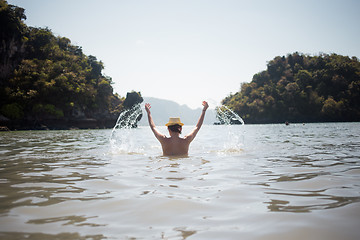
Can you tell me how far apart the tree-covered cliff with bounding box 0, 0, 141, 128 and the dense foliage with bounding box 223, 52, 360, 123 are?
6124cm

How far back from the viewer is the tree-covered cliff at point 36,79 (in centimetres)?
3934

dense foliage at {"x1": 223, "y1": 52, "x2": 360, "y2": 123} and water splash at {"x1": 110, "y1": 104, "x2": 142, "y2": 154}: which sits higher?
dense foliage at {"x1": 223, "y1": 52, "x2": 360, "y2": 123}

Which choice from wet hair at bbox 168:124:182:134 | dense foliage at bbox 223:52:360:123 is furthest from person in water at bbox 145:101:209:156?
dense foliage at bbox 223:52:360:123

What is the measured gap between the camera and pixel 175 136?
6.41m

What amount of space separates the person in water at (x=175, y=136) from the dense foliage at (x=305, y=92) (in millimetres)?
79763

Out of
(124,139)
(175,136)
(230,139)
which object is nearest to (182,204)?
(175,136)

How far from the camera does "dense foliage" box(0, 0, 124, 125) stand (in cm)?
3941

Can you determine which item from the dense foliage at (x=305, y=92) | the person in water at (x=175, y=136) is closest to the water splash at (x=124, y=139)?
the person in water at (x=175, y=136)

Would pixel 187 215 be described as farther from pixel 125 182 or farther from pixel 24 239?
pixel 125 182

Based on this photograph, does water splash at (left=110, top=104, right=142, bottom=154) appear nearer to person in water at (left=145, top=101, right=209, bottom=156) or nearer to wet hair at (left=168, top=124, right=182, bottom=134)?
person in water at (left=145, top=101, right=209, bottom=156)

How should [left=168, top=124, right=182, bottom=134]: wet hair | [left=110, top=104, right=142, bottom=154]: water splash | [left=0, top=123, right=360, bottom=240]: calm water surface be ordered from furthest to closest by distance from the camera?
1. [left=110, top=104, right=142, bottom=154]: water splash
2. [left=168, top=124, right=182, bottom=134]: wet hair
3. [left=0, top=123, right=360, bottom=240]: calm water surface

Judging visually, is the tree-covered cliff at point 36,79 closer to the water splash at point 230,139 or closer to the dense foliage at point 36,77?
the dense foliage at point 36,77

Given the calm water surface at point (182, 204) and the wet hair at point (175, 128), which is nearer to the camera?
the calm water surface at point (182, 204)

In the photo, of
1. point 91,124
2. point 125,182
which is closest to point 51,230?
point 125,182
